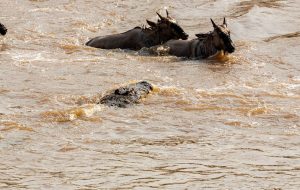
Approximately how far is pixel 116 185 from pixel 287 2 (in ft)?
52.4

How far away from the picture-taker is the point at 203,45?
50.3ft

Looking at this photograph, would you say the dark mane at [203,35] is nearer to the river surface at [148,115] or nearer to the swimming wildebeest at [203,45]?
the swimming wildebeest at [203,45]

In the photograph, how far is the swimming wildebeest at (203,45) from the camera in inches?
586

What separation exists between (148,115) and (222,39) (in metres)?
4.69

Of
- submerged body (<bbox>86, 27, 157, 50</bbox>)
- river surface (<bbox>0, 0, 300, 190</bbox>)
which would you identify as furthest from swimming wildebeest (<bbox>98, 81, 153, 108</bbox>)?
submerged body (<bbox>86, 27, 157, 50</bbox>)

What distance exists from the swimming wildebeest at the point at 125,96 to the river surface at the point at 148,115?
22 centimetres

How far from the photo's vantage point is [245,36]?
17.9 metres

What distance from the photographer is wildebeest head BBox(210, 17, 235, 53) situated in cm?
1481

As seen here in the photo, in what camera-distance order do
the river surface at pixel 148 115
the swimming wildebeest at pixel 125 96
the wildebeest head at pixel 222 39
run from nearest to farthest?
1. the river surface at pixel 148 115
2. the swimming wildebeest at pixel 125 96
3. the wildebeest head at pixel 222 39

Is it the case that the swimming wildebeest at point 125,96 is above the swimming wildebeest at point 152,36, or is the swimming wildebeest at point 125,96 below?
below

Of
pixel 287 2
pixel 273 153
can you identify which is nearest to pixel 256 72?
pixel 273 153

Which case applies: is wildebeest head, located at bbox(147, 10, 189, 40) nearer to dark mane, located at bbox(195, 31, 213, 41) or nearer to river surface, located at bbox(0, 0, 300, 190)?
dark mane, located at bbox(195, 31, 213, 41)

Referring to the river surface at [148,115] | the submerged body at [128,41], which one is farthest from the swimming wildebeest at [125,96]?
the submerged body at [128,41]

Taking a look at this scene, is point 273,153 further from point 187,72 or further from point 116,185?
point 187,72
